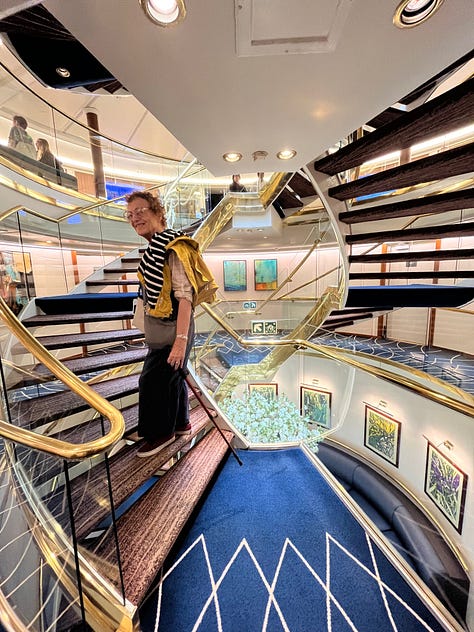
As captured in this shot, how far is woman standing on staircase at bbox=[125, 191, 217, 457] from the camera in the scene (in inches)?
59.9

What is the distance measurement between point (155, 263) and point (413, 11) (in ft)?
4.80

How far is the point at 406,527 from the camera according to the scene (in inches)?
137

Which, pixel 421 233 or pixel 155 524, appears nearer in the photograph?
pixel 155 524

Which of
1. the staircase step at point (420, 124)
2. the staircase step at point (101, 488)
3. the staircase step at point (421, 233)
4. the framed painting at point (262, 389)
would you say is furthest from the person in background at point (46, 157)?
the framed painting at point (262, 389)

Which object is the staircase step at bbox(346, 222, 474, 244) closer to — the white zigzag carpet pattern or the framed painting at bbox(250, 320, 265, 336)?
the white zigzag carpet pattern

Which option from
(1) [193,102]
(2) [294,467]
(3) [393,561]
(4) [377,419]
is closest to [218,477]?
(2) [294,467]

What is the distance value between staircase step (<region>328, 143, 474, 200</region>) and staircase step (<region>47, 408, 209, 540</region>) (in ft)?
8.02

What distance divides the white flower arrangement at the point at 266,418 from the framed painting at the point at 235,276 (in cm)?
489

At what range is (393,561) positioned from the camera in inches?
67.2

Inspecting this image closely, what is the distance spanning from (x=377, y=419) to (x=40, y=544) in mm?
5642

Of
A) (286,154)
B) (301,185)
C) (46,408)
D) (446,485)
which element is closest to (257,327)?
(301,185)

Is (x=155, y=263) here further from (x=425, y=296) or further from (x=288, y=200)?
(x=288, y=200)

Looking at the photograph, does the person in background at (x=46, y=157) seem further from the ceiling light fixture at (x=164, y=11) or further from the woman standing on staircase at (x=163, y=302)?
the ceiling light fixture at (x=164, y=11)

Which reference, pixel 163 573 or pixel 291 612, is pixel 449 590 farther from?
pixel 163 573
